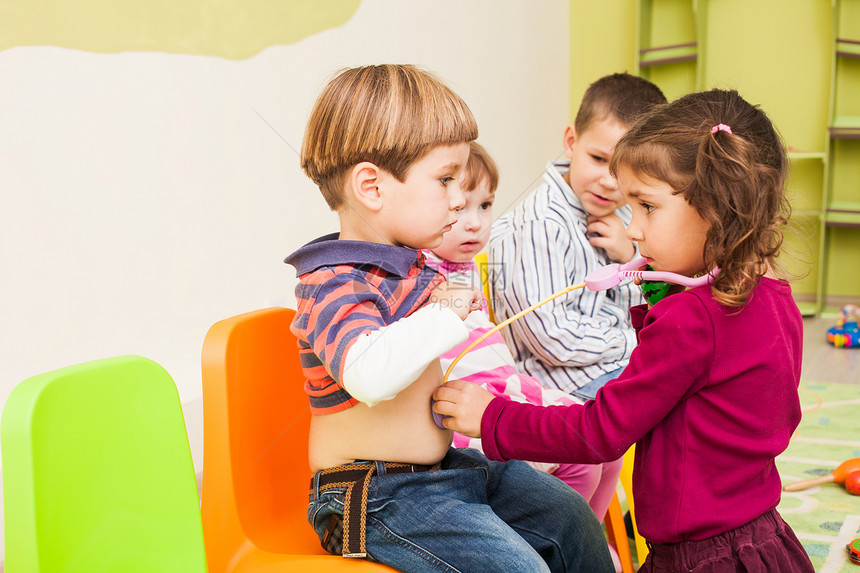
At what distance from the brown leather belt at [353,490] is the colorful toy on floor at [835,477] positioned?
1379mm

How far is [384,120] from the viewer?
81 cm

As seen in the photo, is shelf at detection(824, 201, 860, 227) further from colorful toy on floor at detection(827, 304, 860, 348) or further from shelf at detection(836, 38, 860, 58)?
shelf at detection(836, 38, 860, 58)

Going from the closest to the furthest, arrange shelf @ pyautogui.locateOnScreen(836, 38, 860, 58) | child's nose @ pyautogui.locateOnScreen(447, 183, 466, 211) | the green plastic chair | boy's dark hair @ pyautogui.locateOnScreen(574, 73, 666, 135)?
the green plastic chair < child's nose @ pyautogui.locateOnScreen(447, 183, 466, 211) < boy's dark hair @ pyautogui.locateOnScreen(574, 73, 666, 135) < shelf @ pyautogui.locateOnScreen(836, 38, 860, 58)

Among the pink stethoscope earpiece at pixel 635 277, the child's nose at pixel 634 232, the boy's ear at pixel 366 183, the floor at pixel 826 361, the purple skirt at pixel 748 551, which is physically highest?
the boy's ear at pixel 366 183

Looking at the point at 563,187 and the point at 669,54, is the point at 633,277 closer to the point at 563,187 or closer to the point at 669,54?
the point at 563,187

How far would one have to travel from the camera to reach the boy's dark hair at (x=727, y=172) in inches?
29.5

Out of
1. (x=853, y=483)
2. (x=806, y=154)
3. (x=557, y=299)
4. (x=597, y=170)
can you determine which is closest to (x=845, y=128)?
(x=806, y=154)

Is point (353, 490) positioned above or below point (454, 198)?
below

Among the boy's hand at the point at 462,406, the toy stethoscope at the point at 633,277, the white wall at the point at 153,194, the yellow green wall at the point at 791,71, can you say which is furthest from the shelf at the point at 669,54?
the boy's hand at the point at 462,406

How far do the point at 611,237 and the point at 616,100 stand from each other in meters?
0.28

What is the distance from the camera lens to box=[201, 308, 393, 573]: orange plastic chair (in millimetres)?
885

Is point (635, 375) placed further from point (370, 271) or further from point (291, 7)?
point (291, 7)

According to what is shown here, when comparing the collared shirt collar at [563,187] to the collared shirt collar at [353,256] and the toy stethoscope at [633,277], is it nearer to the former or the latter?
the toy stethoscope at [633,277]

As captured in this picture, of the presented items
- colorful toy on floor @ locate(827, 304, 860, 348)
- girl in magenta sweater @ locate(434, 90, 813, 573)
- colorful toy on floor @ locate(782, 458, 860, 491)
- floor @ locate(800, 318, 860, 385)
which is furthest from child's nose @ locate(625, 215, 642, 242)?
colorful toy on floor @ locate(827, 304, 860, 348)
